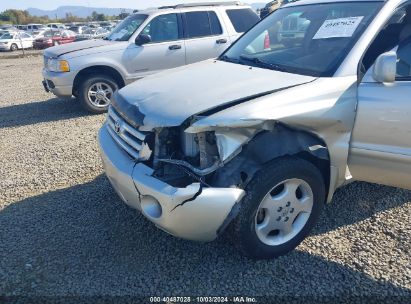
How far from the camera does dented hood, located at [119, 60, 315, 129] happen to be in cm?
252

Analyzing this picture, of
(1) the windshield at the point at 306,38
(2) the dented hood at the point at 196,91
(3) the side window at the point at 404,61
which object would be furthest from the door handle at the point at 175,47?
(3) the side window at the point at 404,61

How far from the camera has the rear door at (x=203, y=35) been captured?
23.5 feet

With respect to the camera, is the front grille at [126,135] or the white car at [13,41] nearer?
the front grille at [126,135]

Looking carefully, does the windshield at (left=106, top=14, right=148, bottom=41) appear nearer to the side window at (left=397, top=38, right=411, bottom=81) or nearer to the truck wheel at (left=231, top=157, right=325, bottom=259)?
the side window at (left=397, top=38, right=411, bottom=81)

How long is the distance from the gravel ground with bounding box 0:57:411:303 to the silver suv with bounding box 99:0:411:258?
0.26 m

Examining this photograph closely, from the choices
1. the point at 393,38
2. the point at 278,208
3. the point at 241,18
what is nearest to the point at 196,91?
the point at 278,208

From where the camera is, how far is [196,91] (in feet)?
9.08

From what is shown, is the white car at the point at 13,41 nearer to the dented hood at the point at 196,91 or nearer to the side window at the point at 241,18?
the side window at the point at 241,18

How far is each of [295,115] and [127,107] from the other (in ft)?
4.15

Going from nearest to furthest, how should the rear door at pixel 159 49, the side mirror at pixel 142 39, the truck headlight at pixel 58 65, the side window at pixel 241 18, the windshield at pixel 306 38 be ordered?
the windshield at pixel 306 38
the truck headlight at pixel 58 65
the side mirror at pixel 142 39
the rear door at pixel 159 49
the side window at pixel 241 18

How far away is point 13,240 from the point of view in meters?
3.21

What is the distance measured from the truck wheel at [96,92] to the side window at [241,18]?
2.66m

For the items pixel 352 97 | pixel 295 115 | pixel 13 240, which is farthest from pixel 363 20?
pixel 13 240

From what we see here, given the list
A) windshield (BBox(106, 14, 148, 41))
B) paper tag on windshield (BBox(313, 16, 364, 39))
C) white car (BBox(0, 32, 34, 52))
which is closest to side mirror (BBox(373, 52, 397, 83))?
paper tag on windshield (BBox(313, 16, 364, 39))
